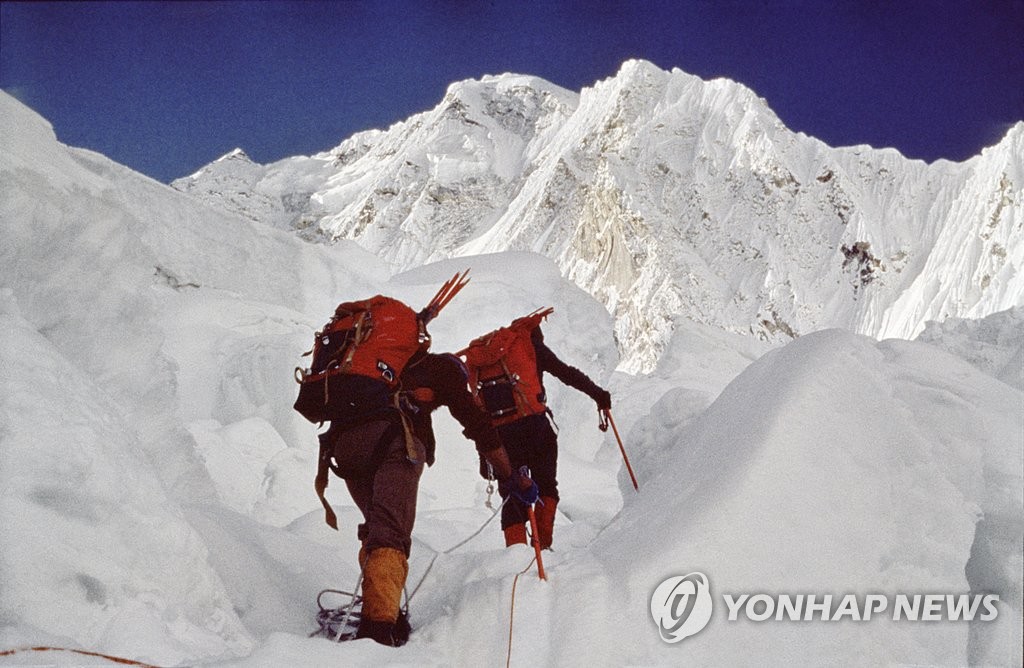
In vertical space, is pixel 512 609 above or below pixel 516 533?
below

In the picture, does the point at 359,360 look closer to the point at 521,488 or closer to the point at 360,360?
the point at 360,360

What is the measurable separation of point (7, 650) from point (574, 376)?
311 cm

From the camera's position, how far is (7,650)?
174 centimetres

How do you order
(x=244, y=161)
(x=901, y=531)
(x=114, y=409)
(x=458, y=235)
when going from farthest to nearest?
(x=244, y=161)
(x=458, y=235)
(x=114, y=409)
(x=901, y=531)

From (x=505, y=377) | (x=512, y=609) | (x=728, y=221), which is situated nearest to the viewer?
(x=512, y=609)

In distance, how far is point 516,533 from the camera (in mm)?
3635

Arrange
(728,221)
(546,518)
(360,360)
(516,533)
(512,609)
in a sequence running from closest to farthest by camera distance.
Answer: (512,609), (360,360), (516,533), (546,518), (728,221)

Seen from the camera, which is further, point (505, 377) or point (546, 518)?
point (505, 377)

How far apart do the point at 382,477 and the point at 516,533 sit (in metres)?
1.28

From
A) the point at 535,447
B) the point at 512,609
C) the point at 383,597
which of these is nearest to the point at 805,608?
the point at 512,609

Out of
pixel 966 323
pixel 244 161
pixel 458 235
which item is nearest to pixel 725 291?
pixel 458 235

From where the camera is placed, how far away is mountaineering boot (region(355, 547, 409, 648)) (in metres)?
2.25

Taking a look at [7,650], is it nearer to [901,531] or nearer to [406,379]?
[406,379]

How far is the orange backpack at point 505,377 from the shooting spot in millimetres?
3992
